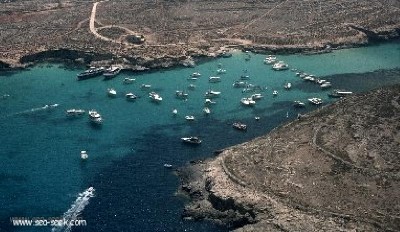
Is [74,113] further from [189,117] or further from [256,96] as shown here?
[256,96]

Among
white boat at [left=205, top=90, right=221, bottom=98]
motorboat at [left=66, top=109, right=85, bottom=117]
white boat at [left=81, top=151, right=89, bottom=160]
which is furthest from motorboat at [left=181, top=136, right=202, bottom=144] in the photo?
motorboat at [left=66, top=109, right=85, bottom=117]

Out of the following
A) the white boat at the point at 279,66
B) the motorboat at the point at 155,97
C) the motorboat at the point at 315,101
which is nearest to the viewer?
the motorboat at the point at 315,101

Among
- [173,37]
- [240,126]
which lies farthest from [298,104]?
[173,37]

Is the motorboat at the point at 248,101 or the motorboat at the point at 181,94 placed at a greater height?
the motorboat at the point at 248,101

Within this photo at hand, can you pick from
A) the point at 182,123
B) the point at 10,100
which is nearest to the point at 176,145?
the point at 182,123

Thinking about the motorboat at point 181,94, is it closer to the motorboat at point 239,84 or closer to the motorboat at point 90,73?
the motorboat at point 239,84

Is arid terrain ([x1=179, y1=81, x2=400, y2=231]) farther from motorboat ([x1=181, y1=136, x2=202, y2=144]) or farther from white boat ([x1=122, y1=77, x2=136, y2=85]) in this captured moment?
white boat ([x1=122, y1=77, x2=136, y2=85])

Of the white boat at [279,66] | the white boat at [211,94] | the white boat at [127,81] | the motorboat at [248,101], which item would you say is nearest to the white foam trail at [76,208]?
the white boat at [211,94]
